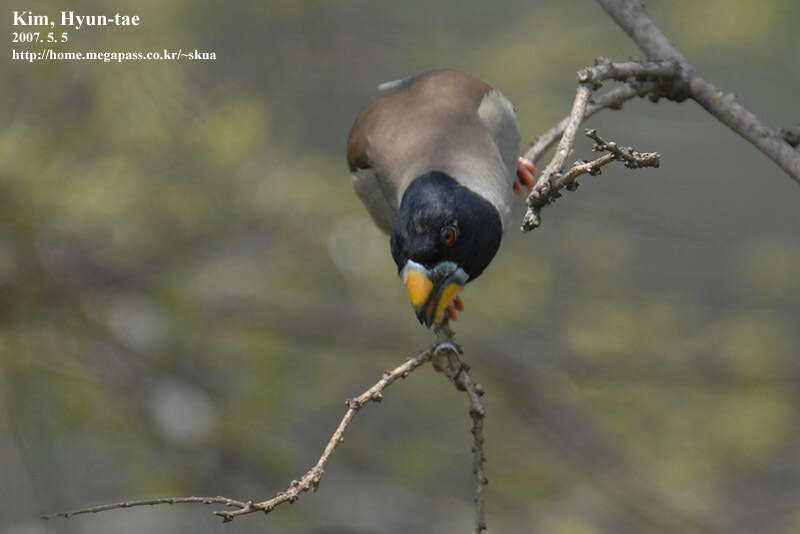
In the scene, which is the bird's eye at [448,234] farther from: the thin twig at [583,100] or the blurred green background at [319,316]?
the blurred green background at [319,316]

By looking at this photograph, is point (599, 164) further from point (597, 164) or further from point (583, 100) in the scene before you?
point (583, 100)

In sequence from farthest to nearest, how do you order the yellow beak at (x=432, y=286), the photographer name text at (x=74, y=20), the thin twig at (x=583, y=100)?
the photographer name text at (x=74, y=20) < the yellow beak at (x=432, y=286) < the thin twig at (x=583, y=100)

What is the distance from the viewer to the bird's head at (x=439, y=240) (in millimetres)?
2996

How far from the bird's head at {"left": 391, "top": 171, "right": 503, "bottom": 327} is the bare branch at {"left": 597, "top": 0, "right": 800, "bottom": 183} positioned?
664 mm

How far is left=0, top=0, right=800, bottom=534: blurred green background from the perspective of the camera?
18.5 feet

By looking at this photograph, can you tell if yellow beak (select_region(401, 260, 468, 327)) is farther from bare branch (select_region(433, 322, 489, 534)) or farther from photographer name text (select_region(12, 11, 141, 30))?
photographer name text (select_region(12, 11, 141, 30))

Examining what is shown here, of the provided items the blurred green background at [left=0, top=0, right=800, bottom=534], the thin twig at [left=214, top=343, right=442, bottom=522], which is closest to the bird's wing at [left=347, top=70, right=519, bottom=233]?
the thin twig at [left=214, top=343, right=442, bottom=522]

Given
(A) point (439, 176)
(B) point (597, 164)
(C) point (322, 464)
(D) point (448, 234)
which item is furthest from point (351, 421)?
(A) point (439, 176)

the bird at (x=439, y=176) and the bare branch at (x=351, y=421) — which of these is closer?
the bare branch at (x=351, y=421)

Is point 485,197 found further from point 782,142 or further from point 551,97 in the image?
point 551,97

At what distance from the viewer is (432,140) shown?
11.8ft

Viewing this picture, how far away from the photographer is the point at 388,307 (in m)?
6.85

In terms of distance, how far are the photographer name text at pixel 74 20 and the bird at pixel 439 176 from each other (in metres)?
2.41

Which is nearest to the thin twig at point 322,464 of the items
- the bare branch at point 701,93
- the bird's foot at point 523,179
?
the bare branch at point 701,93
